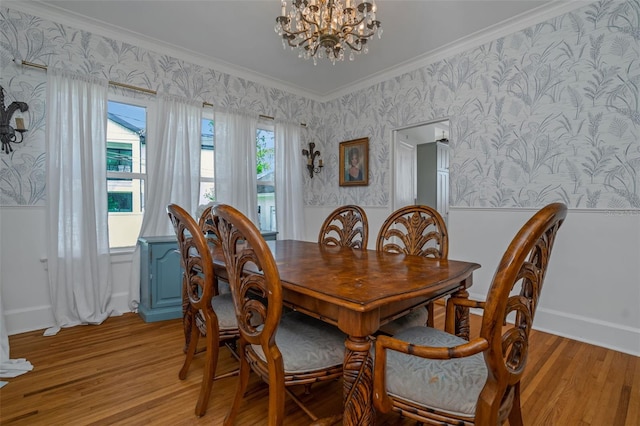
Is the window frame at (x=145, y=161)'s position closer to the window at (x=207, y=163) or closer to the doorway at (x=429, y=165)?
the window at (x=207, y=163)

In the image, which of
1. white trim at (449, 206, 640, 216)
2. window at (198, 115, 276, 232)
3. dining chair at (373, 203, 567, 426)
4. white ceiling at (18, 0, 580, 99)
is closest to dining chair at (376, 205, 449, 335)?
dining chair at (373, 203, 567, 426)

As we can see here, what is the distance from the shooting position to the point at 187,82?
3.22m

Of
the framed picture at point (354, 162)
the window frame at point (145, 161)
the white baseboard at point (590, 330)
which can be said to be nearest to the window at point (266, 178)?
the framed picture at point (354, 162)

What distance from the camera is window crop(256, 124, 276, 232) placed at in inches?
156

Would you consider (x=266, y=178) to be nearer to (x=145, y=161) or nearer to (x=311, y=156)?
(x=311, y=156)

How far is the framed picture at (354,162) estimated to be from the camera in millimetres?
3925

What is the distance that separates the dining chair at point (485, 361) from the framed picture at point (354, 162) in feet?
10.0

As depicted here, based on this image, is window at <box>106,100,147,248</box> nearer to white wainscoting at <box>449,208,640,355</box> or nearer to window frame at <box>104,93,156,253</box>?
window frame at <box>104,93,156,253</box>

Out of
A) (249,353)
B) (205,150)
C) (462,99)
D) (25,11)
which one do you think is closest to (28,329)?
(205,150)

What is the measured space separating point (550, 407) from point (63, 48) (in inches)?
166

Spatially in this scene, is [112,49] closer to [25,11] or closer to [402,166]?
[25,11]

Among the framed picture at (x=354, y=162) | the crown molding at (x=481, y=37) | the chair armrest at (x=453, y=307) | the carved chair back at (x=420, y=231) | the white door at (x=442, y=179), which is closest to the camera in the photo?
the chair armrest at (x=453, y=307)

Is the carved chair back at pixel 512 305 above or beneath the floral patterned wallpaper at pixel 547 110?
beneath

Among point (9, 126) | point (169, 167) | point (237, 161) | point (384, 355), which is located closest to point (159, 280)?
point (169, 167)
